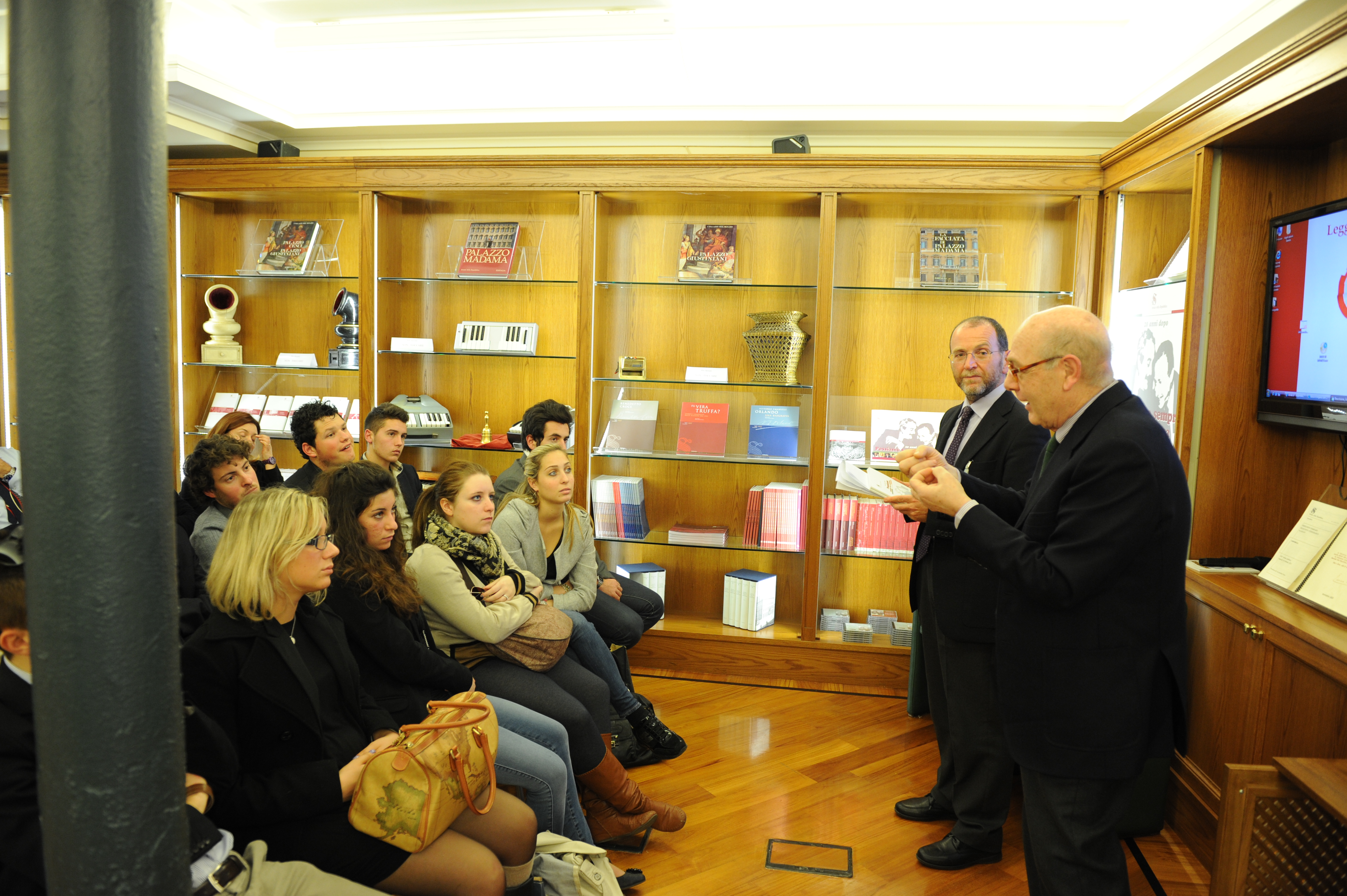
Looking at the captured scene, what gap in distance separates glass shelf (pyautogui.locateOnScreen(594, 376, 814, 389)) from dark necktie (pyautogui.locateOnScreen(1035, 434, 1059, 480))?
221cm

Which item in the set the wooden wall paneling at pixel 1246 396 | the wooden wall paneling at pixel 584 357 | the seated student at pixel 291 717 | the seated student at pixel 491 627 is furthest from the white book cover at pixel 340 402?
the wooden wall paneling at pixel 1246 396

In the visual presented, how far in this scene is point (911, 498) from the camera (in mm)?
2326

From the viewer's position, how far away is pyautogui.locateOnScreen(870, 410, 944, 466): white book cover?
4262 millimetres

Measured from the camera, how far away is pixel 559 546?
329 cm

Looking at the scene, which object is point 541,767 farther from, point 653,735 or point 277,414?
point 277,414

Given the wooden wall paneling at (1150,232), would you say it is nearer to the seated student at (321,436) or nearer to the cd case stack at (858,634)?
the cd case stack at (858,634)

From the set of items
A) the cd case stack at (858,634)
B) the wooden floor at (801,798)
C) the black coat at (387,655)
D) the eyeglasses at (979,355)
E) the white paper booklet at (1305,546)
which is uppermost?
the eyeglasses at (979,355)

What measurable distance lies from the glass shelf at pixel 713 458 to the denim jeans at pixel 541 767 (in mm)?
2053

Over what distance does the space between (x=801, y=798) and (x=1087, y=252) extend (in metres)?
2.71

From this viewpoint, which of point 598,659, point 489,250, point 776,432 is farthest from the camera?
point 489,250

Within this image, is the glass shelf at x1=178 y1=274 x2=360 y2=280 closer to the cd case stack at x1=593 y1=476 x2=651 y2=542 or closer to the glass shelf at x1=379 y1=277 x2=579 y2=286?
the glass shelf at x1=379 y1=277 x2=579 y2=286

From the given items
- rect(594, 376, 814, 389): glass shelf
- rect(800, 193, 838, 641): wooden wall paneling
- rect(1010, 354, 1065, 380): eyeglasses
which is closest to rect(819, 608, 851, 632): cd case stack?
rect(800, 193, 838, 641): wooden wall paneling

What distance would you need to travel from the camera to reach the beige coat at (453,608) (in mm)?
2553

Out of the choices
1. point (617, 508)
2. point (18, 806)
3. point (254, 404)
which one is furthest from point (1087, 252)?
point (254, 404)
